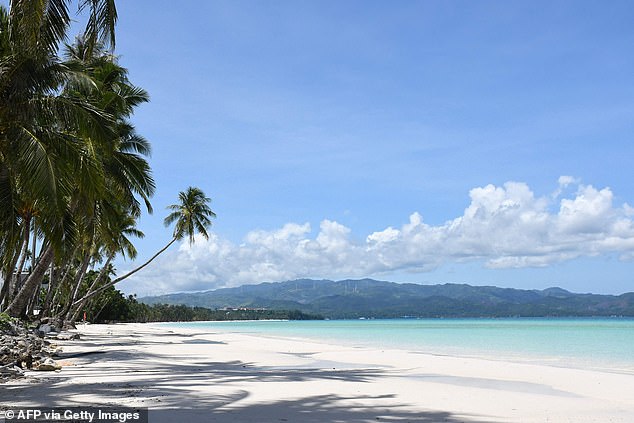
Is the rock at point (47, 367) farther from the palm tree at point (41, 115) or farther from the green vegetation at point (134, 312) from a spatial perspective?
the green vegetation at point (134, 312)

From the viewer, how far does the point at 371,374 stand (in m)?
12.0

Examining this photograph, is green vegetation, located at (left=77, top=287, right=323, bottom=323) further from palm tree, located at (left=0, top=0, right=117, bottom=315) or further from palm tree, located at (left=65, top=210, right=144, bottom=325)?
palm tree, located at (left=0, top=0, right=117, bottom=315)

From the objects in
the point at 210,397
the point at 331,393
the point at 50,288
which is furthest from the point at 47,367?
the point at 50,288

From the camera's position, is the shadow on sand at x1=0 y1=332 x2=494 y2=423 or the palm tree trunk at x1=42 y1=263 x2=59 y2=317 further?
the palm tree trunk at x1=42 y1=263 x2=59 y2=317

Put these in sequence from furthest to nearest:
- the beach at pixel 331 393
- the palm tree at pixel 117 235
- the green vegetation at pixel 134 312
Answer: the green vegetation at pixel 134 312, the palm tree at pixel 117 235, the beach at pixel 331 393

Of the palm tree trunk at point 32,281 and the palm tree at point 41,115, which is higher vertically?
the palm tree at point 41,115

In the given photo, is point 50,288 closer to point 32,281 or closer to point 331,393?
point 32,281

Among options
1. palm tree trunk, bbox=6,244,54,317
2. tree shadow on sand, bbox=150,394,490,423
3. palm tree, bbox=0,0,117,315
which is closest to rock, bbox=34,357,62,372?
palm tree, bbox=0,0,117,315

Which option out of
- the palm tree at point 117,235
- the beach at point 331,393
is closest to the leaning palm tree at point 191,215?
the palm tree at point 117,235

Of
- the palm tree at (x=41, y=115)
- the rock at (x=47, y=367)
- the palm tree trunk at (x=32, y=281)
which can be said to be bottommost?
the rock at (x=47, y=367)

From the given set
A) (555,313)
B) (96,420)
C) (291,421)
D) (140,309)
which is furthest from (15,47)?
(555,313)

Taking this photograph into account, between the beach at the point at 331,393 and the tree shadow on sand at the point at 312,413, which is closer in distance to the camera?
the tree shadow on sand at the point at 312,413

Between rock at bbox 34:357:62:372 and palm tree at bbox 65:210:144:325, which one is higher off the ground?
palm tree at bbox 65:210:144:325

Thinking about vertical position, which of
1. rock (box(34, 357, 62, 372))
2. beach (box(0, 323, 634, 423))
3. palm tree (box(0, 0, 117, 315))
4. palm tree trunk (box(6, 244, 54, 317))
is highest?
palm tree (box(0, 0, 117, 315))
